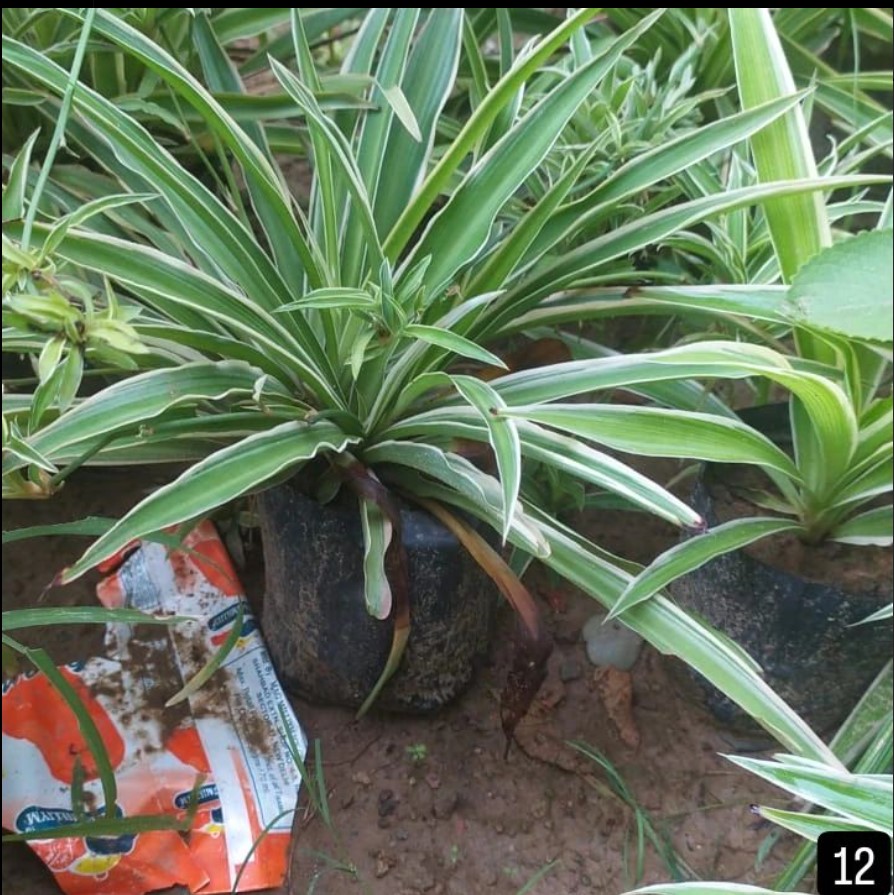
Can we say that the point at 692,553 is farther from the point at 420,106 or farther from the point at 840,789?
the point at 420,106

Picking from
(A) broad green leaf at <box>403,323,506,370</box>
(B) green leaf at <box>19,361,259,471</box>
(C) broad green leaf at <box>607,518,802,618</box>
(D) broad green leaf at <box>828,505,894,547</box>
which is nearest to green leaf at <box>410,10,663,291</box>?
(A) broad green leaf at <box>403,323,506,370</box>

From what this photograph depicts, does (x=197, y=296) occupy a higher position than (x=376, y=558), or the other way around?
(x=197, y=296)

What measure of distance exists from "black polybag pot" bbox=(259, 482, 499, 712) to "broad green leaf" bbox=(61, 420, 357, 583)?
0.37 ft

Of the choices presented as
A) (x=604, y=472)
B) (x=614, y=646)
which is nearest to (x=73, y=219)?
(x=604, y=472)

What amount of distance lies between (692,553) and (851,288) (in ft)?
1.43

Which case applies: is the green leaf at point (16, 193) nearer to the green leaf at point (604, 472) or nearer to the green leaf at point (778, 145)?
the green leaf at point (604, 472)

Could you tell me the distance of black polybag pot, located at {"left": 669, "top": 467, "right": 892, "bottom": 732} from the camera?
93cm

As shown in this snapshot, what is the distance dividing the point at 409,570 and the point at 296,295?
31 centimetres

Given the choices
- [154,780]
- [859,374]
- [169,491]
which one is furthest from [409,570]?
[859,374]

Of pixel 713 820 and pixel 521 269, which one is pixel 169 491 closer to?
pixel 521 269

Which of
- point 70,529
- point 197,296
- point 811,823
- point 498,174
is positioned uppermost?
point 498,174

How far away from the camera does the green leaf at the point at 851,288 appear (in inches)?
18.8

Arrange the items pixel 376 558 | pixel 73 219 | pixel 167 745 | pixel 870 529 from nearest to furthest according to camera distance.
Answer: pixel 73 219 → pixel 376 558 → pixel 870 529 → pixel 167 745

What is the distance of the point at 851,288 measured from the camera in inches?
19.5
